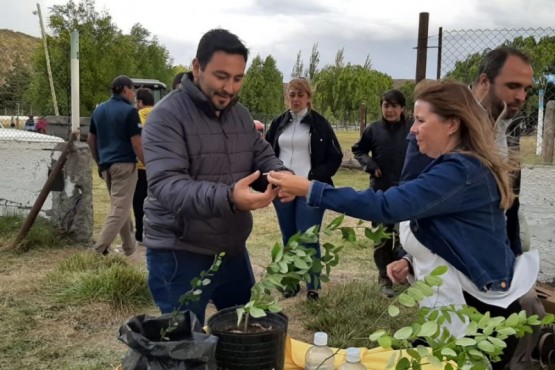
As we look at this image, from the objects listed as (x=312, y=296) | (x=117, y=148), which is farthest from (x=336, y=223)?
(x=117, y=148)

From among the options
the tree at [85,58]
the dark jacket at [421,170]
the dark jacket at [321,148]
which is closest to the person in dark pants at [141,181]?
the dark jacket at [321,148]

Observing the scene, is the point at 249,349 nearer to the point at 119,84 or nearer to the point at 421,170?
the point at 421,170

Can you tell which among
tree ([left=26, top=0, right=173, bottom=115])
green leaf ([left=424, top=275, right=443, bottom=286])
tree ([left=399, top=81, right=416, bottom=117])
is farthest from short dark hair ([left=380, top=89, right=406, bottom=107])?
tree ([left=26, top=0, right=173, bottom=115])

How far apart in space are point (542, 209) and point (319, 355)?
410 cm

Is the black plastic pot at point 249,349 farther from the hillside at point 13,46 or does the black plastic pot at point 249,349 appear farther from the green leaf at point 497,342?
the hillside at point 13,46

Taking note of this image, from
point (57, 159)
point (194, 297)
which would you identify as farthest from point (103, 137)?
point (194, 297)

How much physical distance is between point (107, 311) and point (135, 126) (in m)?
1.97

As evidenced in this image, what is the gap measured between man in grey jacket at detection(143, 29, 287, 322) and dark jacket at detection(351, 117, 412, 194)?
262cm

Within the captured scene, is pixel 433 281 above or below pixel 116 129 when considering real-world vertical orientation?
below

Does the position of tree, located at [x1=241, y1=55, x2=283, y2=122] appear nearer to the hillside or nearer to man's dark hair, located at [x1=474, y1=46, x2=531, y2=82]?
man's dark hair, located at [x1=474, y1=46, x2=531, y2=82]

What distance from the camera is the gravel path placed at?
5070 millimetres

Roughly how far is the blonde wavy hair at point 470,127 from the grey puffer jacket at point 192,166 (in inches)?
27.0

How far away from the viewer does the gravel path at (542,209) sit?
5.07 metres

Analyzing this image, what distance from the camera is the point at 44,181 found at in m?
6.25
